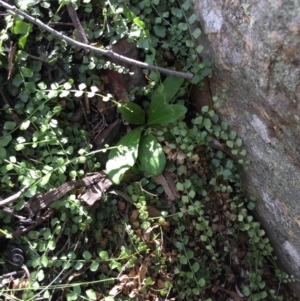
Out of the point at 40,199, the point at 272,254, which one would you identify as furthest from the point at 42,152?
the point at 272,254

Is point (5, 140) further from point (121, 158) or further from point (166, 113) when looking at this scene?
point (166, 113)

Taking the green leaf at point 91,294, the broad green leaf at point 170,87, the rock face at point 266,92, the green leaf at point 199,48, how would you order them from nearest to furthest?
the rock face at point 266,92 → the green leaf at point 91,294 → the green leaf at point 199,48 → the broad green leaf at point 170,87

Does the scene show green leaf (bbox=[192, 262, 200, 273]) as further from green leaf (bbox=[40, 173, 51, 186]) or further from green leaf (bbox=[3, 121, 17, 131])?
green leaf (bbox=[3, 121, 17, 131])

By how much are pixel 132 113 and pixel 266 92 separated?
62 cm

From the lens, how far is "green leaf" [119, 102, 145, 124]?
2076mm

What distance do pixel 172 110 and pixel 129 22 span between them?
17.3 inches

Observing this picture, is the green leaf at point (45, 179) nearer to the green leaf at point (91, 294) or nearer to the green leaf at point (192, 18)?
the green leaf at point (91, 294)

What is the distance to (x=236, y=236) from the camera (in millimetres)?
2172

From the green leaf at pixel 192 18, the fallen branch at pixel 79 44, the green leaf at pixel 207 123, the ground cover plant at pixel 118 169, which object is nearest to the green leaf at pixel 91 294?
the ground cover plant at pixel 118 169

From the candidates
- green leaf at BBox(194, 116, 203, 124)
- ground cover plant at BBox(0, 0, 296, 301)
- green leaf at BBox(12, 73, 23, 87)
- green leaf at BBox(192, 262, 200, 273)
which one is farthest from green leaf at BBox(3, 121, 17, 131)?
green leaf at BBox(192, 262, 200, 273)

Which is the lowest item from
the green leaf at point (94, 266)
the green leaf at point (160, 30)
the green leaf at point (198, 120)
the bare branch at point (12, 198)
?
the green leaf at point (94, 266)

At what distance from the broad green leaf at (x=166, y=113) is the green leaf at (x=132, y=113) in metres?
0.06

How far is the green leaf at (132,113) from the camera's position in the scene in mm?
2076

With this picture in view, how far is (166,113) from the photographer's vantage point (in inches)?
82.2
